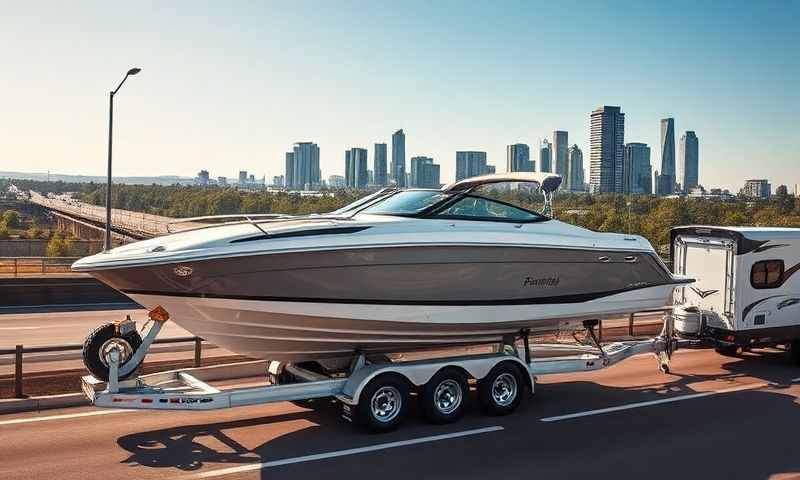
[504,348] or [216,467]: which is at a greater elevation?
[504,348]

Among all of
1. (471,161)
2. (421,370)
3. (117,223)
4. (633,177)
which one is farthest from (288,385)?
(471,161)

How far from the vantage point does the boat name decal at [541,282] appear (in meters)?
10.6

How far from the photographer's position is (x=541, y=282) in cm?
1076

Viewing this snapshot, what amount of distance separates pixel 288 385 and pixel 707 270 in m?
8.36

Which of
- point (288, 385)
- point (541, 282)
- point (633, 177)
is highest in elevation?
point (633, 177)

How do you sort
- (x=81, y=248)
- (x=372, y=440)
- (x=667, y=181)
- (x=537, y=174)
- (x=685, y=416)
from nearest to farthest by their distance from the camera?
(x=372, y=440) → (x=685, y=416) → (x=537, y=174) → (x=81, y=248) → (x=667, y=181)

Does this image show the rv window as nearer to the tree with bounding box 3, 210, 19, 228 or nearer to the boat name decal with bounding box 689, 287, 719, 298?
the boat name decal with bounding box 689, 287, 719, 298

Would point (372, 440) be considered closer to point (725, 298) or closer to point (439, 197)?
point (439, 197)

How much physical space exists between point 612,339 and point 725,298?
3892 mm

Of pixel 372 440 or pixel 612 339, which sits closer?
pixel 372 440

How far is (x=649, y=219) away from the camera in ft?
135

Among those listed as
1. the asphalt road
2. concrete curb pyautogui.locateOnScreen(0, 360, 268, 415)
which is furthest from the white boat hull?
the asphalt road

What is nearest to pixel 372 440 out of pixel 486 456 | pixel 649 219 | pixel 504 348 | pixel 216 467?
pixel 486 456

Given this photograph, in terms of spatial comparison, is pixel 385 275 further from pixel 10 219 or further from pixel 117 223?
pixel 10 219
